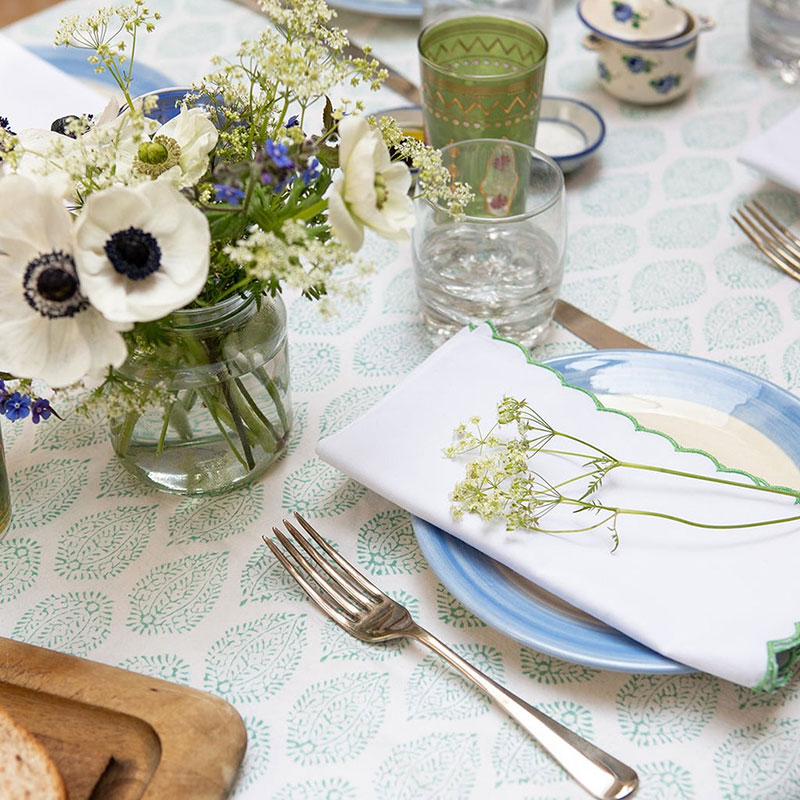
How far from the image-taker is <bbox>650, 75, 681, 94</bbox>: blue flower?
1.31 metres

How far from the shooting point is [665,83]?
1.31 m

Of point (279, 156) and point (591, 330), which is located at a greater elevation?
point (279, 156)

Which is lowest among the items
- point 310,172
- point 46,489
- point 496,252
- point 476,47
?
point 46,489

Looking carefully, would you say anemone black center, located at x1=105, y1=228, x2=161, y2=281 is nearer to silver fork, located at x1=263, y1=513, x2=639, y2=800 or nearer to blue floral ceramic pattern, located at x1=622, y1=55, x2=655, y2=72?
silver fork, located at x1=263, y1=513, x2=639, y2=800

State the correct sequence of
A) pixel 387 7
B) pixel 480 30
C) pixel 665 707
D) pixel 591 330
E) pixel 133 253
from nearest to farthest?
pixel 133 253 → pixel 665 707 → pixel 591 330 → pixel 480 30 → pixel 387 7

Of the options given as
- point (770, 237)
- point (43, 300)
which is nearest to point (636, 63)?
point (770, 237)

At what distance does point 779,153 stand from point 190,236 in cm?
81

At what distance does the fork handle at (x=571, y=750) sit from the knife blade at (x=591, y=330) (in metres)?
0.39

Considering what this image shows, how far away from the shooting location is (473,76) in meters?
1.06

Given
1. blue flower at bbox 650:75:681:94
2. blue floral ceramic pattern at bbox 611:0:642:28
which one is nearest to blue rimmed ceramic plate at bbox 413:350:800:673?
blue flower at bbox 650:75:681:94

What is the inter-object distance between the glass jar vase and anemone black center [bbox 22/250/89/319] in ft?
0.32

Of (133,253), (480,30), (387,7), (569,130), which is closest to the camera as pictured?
(133,253)

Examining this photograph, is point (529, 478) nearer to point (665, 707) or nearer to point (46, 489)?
point (665, 707)

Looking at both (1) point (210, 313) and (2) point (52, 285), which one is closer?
(2) point (52, 285)
